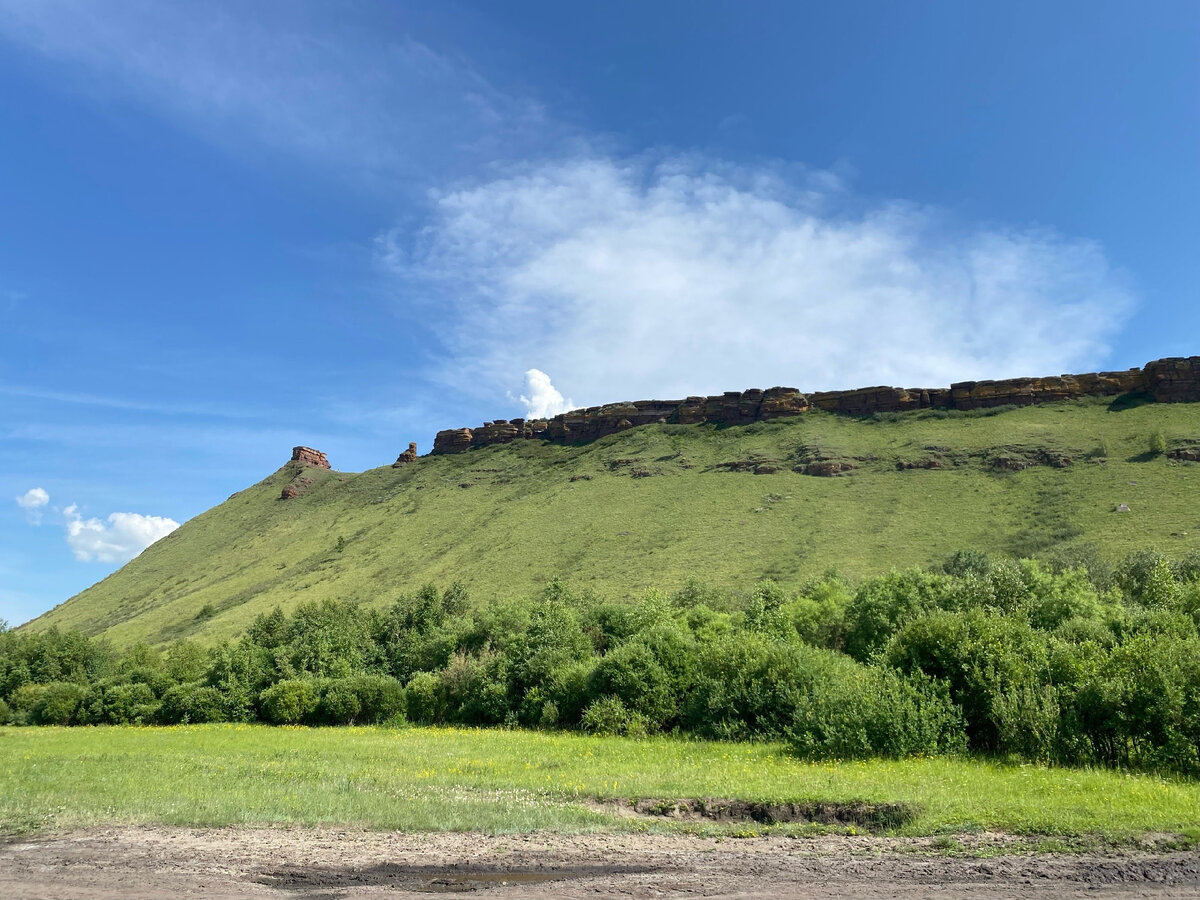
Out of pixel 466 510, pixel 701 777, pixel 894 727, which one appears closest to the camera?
pixel 701 777

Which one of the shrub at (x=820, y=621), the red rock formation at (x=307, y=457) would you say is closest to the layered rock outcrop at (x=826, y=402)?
the red rock formation at (x=307, y=457)

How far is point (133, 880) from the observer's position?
32.9 ft

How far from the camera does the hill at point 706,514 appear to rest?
74500mm

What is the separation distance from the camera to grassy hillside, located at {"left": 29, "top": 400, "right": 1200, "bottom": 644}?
74625mm

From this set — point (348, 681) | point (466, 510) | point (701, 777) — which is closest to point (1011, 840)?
point (701, 777)

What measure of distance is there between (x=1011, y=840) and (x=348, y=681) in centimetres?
3910

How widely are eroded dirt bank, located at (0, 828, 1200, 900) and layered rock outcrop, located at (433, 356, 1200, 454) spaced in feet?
355

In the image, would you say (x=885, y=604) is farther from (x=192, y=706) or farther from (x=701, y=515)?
(x=701, y=515)

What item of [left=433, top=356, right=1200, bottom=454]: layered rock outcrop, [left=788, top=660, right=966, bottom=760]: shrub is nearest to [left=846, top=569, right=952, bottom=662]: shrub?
[left=788, top=660, right=966, bottom=760]: shrub

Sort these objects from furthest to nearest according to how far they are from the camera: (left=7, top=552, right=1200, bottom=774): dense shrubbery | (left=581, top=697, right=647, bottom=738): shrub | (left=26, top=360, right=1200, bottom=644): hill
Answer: (left=26, top=360, right=1200, bottom=644): hill
(left=581, top=697, right=647, bottom=738): shrub
(left=7, top=552, right=1200, bottom=774): dense shrubbery

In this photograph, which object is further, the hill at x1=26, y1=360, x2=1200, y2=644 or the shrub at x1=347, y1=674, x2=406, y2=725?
the hill at x1=26, y1=360, x2=1200, y2=644

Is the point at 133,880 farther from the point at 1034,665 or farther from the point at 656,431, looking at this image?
the point at 656,431

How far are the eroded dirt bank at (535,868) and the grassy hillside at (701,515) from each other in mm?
58494

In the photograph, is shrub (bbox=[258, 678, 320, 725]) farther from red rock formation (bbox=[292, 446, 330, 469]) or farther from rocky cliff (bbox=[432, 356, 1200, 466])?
red rock formation (bbox=[292, 446, 330, 469])
